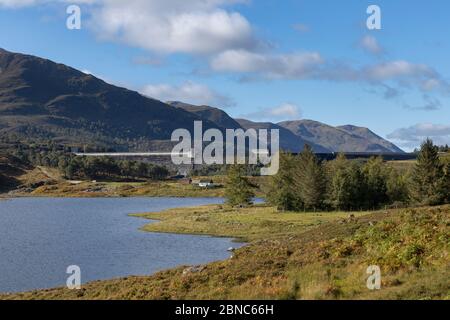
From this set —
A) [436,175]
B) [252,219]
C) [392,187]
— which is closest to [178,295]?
[252,219]

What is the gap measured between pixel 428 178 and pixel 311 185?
23119mm

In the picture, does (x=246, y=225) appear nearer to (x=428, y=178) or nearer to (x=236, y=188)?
(x=428, y=178)

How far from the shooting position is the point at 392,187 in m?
116

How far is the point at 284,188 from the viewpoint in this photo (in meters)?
112

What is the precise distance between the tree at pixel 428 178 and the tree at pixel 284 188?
24.7m

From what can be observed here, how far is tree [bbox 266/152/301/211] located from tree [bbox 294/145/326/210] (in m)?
1.54

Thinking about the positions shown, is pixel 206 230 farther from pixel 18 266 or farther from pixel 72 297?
pixel 72 297

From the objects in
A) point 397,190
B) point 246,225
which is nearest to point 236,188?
point 397,190

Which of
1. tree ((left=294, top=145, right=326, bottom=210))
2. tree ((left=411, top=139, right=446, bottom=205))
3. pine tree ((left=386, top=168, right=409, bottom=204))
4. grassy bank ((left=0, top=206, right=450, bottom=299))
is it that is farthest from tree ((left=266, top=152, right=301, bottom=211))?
grassy bank ((left=0, top=206, right=450, bottom=299))

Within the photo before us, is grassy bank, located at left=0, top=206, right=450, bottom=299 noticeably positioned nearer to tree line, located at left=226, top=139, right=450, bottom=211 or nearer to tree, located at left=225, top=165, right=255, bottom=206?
tree line, located at left=226, top=139, right=450, bottom=211

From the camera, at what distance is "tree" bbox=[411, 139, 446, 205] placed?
96750mm

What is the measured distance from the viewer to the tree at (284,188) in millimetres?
112062
